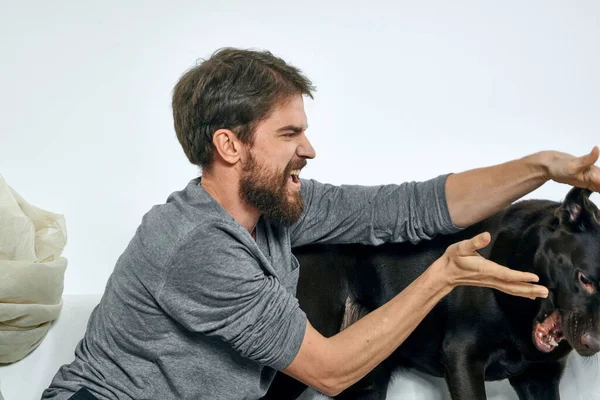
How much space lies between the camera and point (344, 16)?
3.42 metres

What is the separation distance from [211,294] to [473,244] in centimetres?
61

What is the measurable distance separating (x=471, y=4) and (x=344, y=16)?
1.85 feet

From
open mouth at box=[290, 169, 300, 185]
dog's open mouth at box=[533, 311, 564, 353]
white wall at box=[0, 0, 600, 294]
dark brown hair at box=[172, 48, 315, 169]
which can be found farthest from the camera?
white wall at box=[0, 0, 600, 294]

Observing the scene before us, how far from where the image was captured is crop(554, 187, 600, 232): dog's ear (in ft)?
6.73

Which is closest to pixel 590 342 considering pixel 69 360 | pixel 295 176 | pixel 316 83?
pixel 295 176

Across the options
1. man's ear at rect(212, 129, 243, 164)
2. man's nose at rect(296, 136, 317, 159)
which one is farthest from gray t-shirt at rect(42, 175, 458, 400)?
man's nose at rect(296, 136, 317, 159)

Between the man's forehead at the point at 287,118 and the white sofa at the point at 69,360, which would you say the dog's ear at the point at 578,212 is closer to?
the white sofa at the point at 69,360

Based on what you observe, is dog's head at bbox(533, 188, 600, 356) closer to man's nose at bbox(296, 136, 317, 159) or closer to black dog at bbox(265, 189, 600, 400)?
black dog at bbox(265, 189, 600, 400)

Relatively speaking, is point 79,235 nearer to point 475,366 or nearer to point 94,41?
point 94,41

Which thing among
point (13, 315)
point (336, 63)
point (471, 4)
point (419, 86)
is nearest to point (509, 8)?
point (471, 4)

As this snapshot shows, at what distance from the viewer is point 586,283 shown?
205 centimetres

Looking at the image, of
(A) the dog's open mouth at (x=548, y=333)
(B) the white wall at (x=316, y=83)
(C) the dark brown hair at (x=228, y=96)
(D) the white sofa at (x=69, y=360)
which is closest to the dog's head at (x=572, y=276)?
(A) the dog's open mouth at (x=548, y=333)

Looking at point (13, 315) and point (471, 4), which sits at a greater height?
point (471, 4)

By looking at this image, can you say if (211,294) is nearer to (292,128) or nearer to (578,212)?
(292,128)
